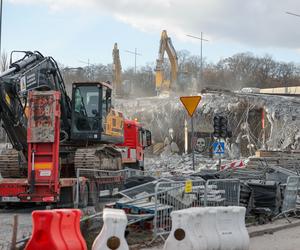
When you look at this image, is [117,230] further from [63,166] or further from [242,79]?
[242,79]

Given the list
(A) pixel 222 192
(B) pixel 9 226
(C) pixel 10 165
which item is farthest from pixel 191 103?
(B) pixel 9 226

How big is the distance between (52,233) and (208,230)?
296cm

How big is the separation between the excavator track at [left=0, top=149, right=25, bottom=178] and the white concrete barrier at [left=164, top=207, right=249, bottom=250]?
811 cm

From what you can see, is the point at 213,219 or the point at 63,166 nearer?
the point at 213,219

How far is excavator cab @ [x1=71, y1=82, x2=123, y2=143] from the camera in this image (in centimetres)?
1622

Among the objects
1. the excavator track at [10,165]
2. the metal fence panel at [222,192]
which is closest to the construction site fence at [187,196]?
the metal fence panel at [222,192]

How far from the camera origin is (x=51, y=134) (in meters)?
13.6

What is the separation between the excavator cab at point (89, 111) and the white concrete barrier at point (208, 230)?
7.60 metres

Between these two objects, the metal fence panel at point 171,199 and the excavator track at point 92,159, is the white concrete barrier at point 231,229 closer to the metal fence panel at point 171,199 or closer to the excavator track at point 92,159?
the metal fence panel at point 171,199

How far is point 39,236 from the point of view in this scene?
6.98m

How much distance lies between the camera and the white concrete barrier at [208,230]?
27.2ft

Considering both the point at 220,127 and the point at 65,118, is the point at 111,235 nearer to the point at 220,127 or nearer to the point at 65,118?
the point at 65,118

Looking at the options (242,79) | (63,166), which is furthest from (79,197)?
(242,79)

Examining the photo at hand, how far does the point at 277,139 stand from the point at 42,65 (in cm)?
2873
